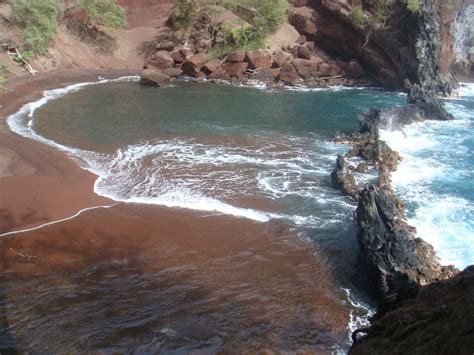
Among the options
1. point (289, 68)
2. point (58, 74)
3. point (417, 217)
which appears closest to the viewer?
point (417, 217)

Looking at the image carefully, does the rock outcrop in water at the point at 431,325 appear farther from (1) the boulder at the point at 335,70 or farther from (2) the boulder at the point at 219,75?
(1) the boulder at the point at 335,70

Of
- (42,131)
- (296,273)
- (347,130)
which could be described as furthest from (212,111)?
(296,273)

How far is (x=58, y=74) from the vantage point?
3591cm

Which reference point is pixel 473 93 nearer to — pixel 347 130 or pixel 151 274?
pixel 347 130

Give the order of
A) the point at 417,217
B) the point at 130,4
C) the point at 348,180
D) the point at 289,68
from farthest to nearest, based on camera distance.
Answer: the point at 130,4 < the point at 289,68 < the point at 348,180 < the point at 417,217

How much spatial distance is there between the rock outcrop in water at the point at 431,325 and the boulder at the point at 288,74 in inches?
1517

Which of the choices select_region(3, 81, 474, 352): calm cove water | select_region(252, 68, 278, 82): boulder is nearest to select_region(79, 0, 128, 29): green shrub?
select_region(3, 81, 474, 352): calm cove water

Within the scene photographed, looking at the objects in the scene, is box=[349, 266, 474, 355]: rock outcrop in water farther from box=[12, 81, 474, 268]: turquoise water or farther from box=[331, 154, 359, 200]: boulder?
box=[331, 154, 359, 200]: boulder

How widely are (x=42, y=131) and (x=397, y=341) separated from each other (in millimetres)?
22272

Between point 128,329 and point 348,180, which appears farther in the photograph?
point 348,180

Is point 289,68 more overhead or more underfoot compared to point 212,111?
more overhead

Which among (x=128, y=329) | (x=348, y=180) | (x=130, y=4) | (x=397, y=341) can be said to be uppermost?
(x=130, y=4)

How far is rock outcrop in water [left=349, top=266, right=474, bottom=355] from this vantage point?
2994 millimetres

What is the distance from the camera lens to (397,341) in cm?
341
